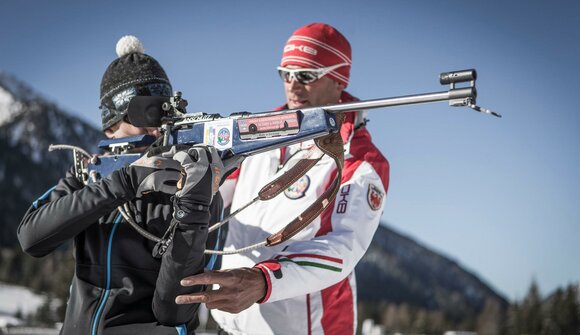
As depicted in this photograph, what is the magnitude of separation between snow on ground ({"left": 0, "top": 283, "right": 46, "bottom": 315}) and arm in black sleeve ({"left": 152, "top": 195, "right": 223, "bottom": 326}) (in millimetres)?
92574

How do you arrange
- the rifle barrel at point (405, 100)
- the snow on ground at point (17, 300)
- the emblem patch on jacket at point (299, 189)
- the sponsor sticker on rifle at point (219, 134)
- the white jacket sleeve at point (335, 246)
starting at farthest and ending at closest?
1. the snow on ground at point (17, 300)
2. the emblem patch on jacket at point (299, 189)
3. the white jacket sleeve at point (335, 246)
4. the sponsor sticker on rifle at point (219, 134)
5. the rifle barrel at point (405, 100)

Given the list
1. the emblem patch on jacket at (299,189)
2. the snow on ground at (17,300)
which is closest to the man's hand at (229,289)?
the emblem patch on jacket at (299,189)

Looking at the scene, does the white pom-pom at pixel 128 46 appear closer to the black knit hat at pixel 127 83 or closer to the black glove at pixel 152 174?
the black knit hat at pixel 127 83

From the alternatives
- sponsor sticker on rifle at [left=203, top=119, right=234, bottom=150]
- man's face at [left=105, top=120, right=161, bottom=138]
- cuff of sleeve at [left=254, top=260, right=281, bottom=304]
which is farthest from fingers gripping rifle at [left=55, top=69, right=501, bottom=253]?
cuff of sleeve at [left=254, top=260, right=281, bottom=304]

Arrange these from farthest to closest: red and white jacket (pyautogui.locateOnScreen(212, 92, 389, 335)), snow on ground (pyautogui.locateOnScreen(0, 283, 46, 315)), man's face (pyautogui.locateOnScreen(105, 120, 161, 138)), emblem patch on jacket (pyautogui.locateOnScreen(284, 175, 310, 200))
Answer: snow on ground (pyautogui.locateOnScreen(0, 283, 46, 315)), emblem patch on jacket (pyautogui.locateOnScreen(284, 175, 310, 200)), man's face (pyautogui.locateOnScreen(105, 120, 161, 138)), red and white jacket (pyautogui.locateOnScreen(212, 92, 389, 335))

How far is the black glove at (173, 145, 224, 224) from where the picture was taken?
2.72 m

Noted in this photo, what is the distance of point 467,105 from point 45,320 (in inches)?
3005

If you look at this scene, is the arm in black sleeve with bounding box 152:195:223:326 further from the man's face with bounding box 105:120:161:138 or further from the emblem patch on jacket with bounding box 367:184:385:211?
the emblem patch on jacket with bounding box 367:184:385:211

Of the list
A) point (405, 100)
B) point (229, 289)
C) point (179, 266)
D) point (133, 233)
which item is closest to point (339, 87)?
point (405, 100)

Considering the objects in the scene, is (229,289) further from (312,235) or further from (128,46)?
(128,46)

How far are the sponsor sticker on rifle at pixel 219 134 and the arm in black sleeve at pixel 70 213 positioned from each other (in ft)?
1.42

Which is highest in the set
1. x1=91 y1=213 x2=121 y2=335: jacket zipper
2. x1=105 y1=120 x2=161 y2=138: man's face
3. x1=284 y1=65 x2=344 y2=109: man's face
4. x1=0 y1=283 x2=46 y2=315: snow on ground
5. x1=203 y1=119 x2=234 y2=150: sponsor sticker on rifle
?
x1=284 y1=65 x2=344 y2=109: man's face

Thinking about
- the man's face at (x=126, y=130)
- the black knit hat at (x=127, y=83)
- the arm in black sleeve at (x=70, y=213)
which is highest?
the black knit hat at (x=127, y=83)

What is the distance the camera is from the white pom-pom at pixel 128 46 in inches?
151
